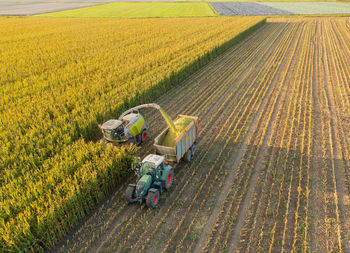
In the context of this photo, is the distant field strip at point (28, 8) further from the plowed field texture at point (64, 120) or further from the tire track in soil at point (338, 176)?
the tire track in soil at point (338, 176)

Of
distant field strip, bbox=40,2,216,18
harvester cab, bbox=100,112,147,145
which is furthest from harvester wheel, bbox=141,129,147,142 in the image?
distant field strip, bbox=40,2,216,18

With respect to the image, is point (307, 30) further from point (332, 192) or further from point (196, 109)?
point (332, 192)

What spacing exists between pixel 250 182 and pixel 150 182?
4.19 m

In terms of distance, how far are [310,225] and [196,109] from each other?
1035 centimetres

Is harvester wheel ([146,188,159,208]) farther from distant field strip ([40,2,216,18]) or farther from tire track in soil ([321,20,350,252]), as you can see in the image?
distant field strip ([40,2,216,18])

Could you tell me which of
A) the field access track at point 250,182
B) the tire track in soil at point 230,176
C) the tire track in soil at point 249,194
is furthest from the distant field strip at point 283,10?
the tire track in soil at point 249,194

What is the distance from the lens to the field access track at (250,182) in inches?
311

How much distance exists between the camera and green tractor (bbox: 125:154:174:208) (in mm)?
8789

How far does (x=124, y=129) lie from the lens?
37.6 feet

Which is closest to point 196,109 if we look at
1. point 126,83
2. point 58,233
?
point 126,83

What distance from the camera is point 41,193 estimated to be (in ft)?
26.8

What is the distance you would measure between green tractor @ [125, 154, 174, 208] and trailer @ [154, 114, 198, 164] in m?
0.68

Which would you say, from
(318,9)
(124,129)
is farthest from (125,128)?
(318,9)

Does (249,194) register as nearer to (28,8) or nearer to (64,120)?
(64,120)
